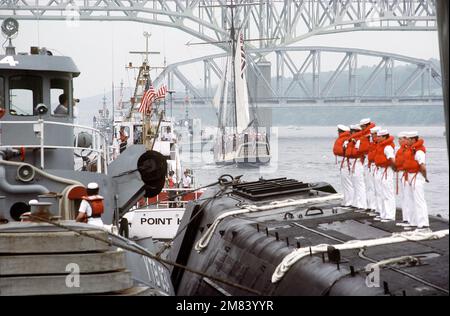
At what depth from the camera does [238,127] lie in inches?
2493

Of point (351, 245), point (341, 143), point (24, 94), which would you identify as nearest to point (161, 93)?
point (24, 94)

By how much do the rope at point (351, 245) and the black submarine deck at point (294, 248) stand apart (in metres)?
0.06

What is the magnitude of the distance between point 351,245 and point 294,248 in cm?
85

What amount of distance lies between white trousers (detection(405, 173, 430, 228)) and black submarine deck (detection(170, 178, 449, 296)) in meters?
0.20

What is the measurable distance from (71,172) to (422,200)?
5.46 m

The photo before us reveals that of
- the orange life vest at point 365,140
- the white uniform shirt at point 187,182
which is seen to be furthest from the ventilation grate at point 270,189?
the white uniform shirt at point 187,182

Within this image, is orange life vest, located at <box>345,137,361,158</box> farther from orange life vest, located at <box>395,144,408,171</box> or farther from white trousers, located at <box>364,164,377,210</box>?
orange life vest, located at <box>395,144,408,171</box>

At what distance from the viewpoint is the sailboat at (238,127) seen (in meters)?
63.8

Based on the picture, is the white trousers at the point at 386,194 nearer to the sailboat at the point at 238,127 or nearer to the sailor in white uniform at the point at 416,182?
the sailor in white uniform at the point at 416,182

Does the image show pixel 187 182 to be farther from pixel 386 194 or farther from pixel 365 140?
pixel 386 194

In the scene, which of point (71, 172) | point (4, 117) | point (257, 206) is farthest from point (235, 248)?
point (4, 117)

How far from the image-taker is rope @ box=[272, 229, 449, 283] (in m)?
9.49

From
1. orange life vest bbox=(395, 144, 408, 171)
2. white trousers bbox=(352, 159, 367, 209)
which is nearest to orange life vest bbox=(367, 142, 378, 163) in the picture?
white trousers bbox=(352, 159, 367, 209)

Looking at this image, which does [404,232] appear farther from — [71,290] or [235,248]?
[71,290]
